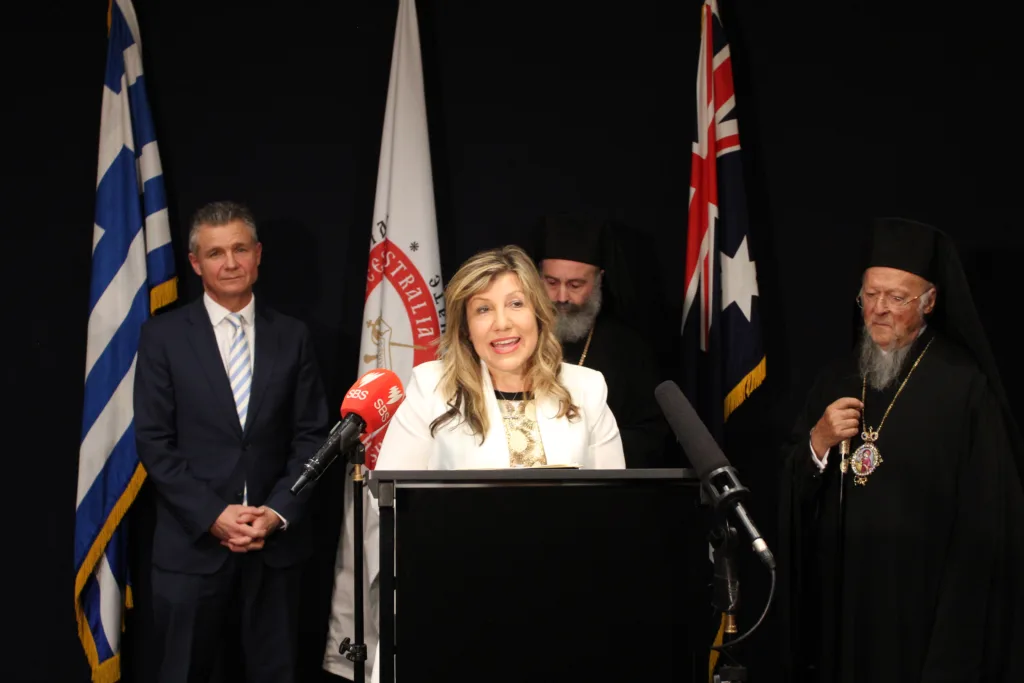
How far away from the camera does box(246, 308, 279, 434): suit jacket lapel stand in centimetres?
457

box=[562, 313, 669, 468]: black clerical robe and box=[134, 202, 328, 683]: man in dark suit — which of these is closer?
box=[134, 202, 328, 683]: man in dark suit

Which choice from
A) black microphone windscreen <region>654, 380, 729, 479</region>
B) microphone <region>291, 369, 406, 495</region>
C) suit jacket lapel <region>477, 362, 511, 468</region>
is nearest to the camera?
black microphone windscreen <region>654, 380, 729, 479</region>

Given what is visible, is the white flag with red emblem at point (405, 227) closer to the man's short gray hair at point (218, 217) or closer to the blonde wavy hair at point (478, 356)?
the man's short gray hair at point (218, 217)

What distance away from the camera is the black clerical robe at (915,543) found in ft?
12.8

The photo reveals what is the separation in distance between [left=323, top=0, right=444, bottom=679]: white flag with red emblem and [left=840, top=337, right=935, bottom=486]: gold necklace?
1920 mm

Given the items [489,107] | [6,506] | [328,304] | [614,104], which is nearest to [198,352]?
[328,304]

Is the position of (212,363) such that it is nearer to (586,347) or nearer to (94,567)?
(94,567)

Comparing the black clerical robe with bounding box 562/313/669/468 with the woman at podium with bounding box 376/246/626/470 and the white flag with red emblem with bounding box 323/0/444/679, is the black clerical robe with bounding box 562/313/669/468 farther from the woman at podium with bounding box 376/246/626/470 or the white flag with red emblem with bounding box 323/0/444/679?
the woman at podium with bounding box 376/246/626/470

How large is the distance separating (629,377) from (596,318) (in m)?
0.32

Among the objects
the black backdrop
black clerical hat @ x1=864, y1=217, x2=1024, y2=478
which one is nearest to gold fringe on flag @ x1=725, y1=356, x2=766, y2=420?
the black backdrop

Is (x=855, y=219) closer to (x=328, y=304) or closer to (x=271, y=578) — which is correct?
(x=328, y=304)

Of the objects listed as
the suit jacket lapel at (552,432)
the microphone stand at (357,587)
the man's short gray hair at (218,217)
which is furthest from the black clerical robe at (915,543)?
the man's short gray hair at (218,217)

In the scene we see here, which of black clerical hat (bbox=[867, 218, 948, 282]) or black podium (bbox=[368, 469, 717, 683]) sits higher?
black clerical hat (bbox=[867, 218, 948, 282])

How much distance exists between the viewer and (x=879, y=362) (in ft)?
14.2
